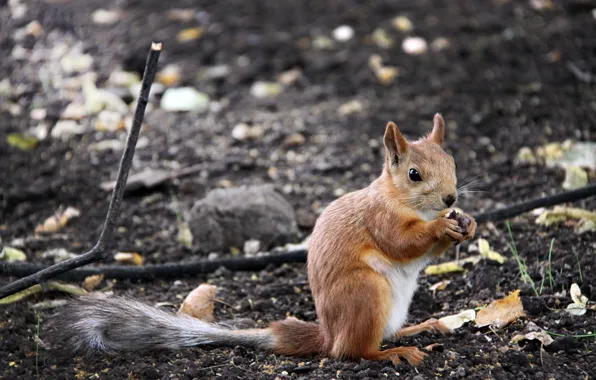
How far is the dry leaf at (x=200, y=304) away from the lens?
10.8ft

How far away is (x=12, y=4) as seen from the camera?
7.31m

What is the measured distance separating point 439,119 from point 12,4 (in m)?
5.45

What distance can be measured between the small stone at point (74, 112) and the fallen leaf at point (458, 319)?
3.52 meters

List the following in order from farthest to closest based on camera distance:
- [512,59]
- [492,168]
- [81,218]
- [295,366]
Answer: [512,59]
[492,168]
[81,218]
[295,366]

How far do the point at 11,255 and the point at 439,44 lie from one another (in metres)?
3.99

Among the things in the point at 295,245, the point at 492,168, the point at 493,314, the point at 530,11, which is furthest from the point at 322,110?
the point at 493,314

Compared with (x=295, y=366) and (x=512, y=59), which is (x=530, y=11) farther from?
(x=295, y=366)

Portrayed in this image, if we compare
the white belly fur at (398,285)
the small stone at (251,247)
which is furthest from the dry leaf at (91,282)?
the white belly fur at (398,285)

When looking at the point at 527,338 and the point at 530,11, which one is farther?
the point at 530,11

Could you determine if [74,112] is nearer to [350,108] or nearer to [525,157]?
[350,108]

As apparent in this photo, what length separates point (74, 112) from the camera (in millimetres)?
5703

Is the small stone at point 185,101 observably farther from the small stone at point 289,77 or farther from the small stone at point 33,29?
the small stone at point 33,29

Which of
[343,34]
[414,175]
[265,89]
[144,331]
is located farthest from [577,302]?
[343,34]

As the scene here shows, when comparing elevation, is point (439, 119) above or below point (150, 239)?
above
